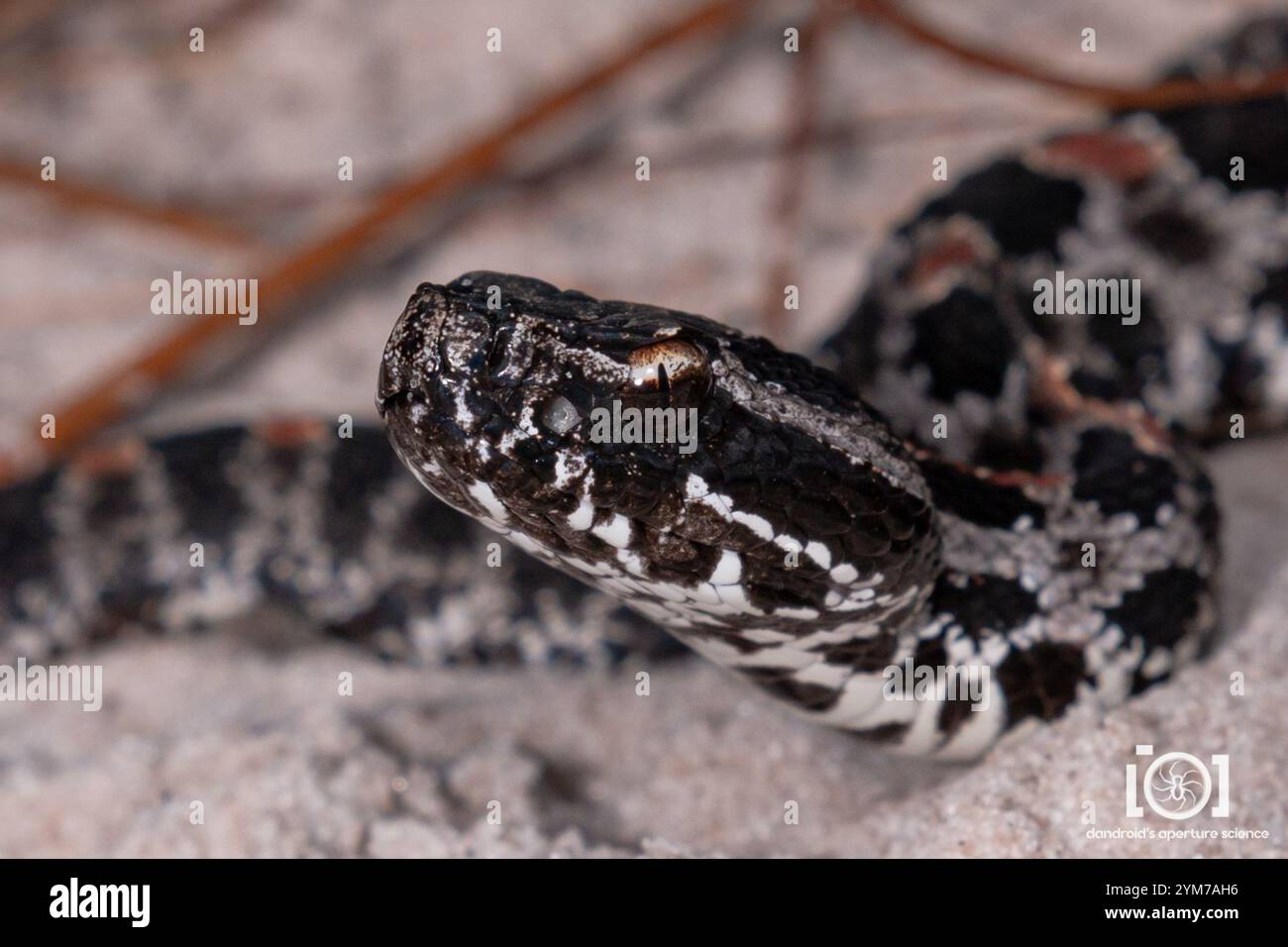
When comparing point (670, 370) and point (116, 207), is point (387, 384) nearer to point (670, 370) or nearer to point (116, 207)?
point (670, 370)

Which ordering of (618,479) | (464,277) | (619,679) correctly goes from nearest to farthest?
(618,479)
(464,277)
(619,679)

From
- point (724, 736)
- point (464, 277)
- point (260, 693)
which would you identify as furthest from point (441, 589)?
point (464, 277)

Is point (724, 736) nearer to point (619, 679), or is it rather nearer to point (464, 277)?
point (619, 679)

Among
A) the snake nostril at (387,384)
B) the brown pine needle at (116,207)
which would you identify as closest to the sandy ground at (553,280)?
the brown pine needle at (116,207)

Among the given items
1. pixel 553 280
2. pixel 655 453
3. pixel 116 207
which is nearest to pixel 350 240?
pixel 553 280

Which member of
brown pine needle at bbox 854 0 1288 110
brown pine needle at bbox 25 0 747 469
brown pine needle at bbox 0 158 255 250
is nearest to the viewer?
brown pine needle at bbox 854 0 1288 110

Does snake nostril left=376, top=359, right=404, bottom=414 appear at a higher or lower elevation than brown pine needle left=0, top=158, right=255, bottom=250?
lower

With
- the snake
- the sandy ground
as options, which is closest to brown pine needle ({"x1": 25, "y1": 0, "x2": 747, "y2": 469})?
the sandy ground

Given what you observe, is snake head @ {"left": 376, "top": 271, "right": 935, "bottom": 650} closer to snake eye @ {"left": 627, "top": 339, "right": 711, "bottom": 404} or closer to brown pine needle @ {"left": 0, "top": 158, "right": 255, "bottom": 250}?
snake eye @ {"left": 627, "top": 339, "right": 711, "bottom": 404}

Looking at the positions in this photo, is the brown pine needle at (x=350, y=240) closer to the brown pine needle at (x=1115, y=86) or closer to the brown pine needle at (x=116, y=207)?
→ the brown pine needle at (x=116, y=207)
